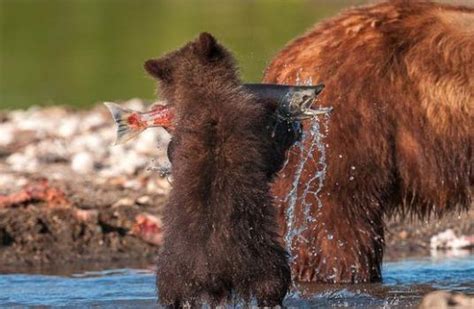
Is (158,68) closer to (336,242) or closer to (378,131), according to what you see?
(378,131)

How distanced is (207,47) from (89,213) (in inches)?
147

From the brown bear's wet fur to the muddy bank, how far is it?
1.12 metres

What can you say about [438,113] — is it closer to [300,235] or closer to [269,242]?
[300,235]

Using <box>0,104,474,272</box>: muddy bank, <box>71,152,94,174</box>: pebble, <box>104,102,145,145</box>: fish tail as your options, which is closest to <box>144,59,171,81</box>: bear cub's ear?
<box>104,102,145,145</box>: fish tail

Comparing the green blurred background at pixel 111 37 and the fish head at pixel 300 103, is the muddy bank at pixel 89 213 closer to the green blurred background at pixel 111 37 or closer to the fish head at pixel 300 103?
the fish head at pixel 300 103

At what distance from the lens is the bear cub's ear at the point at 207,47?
22.3 ft

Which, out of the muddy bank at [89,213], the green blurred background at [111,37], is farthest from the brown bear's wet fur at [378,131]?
the green blurred background at [111,37]

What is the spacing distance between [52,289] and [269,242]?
236 cm

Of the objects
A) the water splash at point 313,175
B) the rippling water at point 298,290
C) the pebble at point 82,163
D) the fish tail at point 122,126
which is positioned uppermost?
the pebble at point 82,163

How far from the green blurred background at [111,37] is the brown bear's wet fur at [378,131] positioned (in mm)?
5695

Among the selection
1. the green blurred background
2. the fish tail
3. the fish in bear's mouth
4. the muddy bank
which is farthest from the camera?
the green blurred background

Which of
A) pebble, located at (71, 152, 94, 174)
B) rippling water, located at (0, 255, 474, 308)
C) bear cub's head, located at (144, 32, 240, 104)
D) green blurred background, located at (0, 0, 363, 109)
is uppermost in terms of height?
green blurred background, located at (0, 0, 363, 109)

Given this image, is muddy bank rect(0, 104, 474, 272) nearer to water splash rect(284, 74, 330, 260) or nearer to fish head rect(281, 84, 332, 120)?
water splash rect(284, 74, 330, 260)

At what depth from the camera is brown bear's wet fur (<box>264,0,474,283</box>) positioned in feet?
26.8
